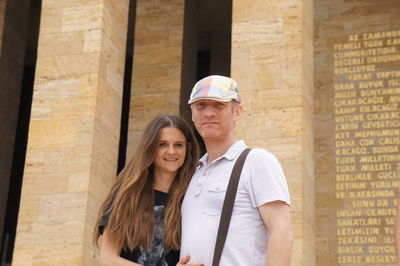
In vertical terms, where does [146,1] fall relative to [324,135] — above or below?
above

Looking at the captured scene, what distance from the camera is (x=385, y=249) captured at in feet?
40.2

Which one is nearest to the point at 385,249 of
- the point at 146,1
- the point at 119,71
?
the point at 119,71

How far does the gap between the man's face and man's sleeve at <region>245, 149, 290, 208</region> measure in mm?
287

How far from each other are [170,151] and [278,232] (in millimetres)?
1002

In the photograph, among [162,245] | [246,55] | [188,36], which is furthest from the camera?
[188,36]

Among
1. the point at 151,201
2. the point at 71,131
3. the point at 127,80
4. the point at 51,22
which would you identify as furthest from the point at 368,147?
the point at 127,80

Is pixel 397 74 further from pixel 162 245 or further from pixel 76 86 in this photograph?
pixel 162 245

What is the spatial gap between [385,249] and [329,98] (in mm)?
3217

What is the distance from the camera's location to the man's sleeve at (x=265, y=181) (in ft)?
11.7

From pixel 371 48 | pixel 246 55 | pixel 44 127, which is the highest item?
pixel 371 48

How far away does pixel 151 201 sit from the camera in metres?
4.18

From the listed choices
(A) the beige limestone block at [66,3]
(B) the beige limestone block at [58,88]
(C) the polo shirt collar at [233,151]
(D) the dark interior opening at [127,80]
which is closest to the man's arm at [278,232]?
(C) the polo shirt collar at [233,151]

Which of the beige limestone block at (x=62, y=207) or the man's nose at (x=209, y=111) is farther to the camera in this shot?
the beige limestone block at (x=62, y=207)

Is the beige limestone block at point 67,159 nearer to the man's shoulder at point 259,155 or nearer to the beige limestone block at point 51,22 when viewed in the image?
the beige limestone block at point 51,22
